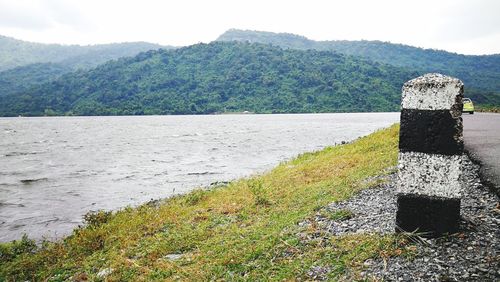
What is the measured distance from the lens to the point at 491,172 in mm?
8156

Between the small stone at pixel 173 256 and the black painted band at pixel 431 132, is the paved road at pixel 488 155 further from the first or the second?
the small stone at pixel 173 256

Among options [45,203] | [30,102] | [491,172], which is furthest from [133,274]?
[30,102]

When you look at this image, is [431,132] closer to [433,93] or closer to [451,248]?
[433,93]

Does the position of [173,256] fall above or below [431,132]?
below

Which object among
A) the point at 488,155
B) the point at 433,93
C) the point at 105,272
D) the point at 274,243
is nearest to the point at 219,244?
the point at 274,243

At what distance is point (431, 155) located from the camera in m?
4.95

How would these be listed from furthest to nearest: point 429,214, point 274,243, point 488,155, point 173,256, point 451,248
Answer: point 488,155 → point 173,256 → point 274,243 → point 429,214 → point 451,248

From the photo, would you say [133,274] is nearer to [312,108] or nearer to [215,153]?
[215,153]

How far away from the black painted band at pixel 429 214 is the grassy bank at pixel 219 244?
1.19 feet

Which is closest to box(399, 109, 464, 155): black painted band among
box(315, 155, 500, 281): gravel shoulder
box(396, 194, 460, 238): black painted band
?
box(396, 194, 460, 238): black painted band

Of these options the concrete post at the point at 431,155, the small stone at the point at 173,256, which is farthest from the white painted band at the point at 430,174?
the small stone at the point at 173,256

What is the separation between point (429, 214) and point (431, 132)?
1.15 meters

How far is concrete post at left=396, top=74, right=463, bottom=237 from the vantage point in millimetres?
4793

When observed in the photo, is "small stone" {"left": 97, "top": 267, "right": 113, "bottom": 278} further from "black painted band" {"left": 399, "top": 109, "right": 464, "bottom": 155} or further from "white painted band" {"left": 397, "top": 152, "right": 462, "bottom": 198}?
"black painted band" {"left": 399, "top": 109, "right": 464, "bottom": 155}
